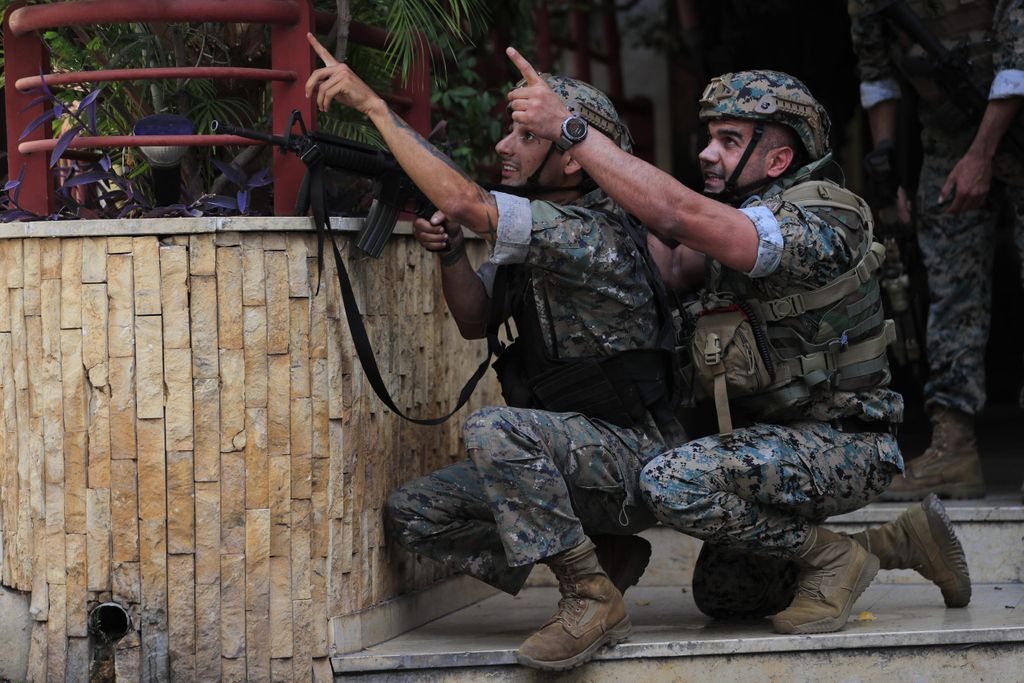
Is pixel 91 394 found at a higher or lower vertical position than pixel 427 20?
lower

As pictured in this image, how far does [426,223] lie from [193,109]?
887mm

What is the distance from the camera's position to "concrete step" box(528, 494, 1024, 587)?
15.0ft

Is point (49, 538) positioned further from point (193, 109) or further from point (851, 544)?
point (851, 544)

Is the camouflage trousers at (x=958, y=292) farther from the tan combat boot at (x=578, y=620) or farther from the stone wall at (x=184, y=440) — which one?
the stone wall at (x=184, y=440)

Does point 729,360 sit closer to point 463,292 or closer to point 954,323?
point 463,292

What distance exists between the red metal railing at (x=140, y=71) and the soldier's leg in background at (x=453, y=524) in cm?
86

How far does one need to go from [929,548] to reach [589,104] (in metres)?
1.58

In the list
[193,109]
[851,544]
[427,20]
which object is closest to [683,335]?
[851,544]

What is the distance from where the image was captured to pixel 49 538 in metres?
3.63

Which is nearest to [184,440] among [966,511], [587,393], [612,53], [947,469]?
[587,393]

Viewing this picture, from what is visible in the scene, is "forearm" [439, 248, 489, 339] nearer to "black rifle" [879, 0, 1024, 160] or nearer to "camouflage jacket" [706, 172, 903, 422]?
"camouflage jacket" [706, 172, 903, 422]

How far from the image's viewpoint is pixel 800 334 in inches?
149

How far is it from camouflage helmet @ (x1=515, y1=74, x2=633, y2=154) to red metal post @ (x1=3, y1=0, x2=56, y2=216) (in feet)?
4.25

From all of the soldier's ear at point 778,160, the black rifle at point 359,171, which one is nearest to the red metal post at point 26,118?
the black rifle at point 359,171
